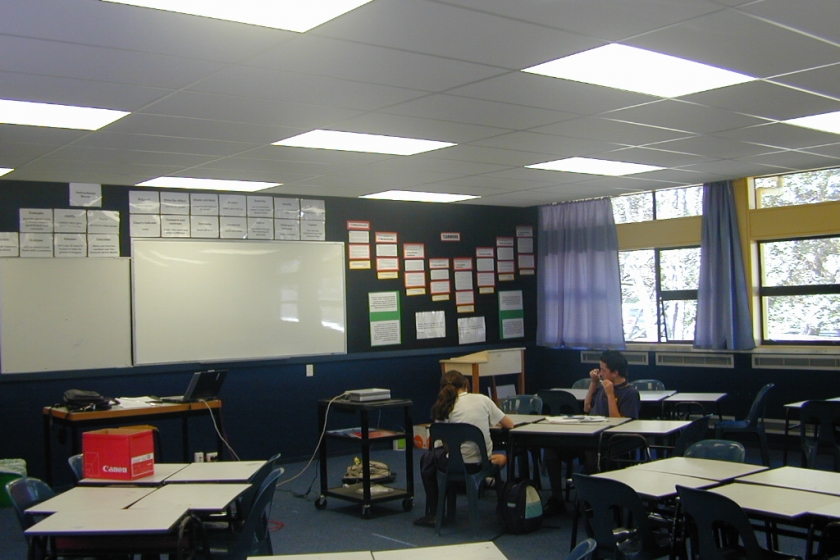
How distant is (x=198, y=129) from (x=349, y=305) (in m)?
3.96

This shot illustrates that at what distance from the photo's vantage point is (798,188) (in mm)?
8023

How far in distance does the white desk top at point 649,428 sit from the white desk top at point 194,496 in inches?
106

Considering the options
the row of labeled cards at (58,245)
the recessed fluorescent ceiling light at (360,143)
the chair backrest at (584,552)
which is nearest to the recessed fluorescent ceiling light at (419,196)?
the recessed fluorescent ceiling light at (360,143)

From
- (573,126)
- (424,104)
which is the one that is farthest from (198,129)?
(573,126)

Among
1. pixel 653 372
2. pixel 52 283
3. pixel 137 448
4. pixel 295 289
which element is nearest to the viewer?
pixel 137 448

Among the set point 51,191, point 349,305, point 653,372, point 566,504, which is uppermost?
point 51,191

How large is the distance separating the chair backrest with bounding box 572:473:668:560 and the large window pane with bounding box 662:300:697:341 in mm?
5544

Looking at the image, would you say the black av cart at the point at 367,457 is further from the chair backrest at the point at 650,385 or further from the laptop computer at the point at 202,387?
the chair backrest at the point at 650,385

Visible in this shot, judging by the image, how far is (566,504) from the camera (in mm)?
6273

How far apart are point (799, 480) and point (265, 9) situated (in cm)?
325

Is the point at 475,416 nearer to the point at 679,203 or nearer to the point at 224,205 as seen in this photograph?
the point at 224,205

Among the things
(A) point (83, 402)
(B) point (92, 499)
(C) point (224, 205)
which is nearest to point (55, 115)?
(B) point (92, 499)

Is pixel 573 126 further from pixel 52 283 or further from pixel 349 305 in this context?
pixel 52 283

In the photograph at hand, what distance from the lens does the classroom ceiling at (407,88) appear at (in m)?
3.36
